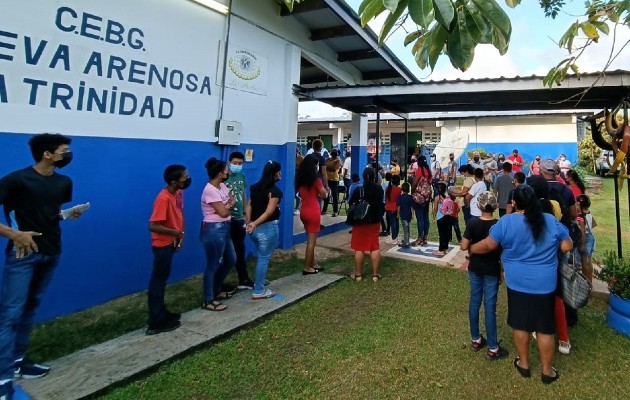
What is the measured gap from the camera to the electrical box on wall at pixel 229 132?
17.3ft

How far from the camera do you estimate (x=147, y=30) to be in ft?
14.1

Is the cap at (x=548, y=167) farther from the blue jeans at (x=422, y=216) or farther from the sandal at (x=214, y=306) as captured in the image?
the sandal at (x=214, y=306)

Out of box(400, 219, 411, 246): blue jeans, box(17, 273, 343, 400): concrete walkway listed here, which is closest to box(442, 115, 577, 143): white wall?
box(400, 219, 411, 246): blue jeans

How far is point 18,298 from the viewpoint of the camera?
2506 mm

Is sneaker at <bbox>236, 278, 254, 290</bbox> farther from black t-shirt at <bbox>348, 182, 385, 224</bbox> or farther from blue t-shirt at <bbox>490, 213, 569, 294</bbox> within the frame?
blue t-shirt at <bbox>490, 213, 569, 294</bbox>

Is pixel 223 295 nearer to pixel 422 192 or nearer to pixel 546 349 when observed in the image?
pixel 546 349

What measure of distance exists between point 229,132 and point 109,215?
6.65 ft

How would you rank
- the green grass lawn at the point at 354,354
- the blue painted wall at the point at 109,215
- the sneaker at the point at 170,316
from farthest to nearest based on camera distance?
the blue painted wall at the point at 109,215 < the sneaker at the point at 170,316 < the green grass lawn at the point at 354,354

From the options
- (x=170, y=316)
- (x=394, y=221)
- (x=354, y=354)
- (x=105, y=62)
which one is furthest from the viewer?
(x=394, y=221)

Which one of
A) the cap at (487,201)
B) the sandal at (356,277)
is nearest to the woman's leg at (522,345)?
the cap at (487,201)

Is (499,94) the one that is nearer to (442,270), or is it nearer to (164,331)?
(442,270)

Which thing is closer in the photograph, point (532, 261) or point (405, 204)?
point (532, 261)

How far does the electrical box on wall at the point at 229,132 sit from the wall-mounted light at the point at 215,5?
4.98 ft

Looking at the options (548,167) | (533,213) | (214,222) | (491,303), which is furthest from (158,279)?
(548,167)
